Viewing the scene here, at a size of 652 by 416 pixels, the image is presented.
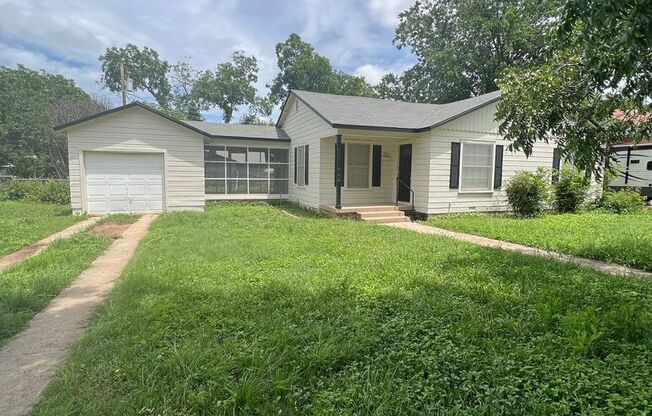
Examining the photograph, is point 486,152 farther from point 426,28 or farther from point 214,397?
point 426,28

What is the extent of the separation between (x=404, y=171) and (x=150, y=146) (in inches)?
337

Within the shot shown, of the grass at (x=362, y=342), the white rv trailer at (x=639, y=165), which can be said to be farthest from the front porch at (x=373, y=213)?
the white rv trailer at (x=639, y=165)

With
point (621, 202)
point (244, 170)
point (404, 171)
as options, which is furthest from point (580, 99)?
point (244, 170)

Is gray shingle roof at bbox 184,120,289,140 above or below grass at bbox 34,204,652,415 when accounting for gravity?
above

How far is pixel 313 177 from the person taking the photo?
12.6m

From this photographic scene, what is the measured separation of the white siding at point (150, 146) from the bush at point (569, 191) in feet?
39.6

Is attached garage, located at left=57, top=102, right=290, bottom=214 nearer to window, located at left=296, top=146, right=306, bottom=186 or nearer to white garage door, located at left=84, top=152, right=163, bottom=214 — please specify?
white garage door, located at left=84, top=152, right=163, bottom=214

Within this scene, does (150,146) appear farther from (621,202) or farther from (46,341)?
(621,202)

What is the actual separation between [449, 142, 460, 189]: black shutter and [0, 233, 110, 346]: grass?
29.9 feet

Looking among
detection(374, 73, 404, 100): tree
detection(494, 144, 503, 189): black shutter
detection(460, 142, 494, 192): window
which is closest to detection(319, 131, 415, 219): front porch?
detection(460, 142, 494, 192): window

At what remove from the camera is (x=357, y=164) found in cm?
1259

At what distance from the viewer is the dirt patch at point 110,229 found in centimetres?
838

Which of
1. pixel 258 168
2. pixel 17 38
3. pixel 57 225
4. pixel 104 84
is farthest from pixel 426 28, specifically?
pixel 104 84

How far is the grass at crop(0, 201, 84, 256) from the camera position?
752 cm
